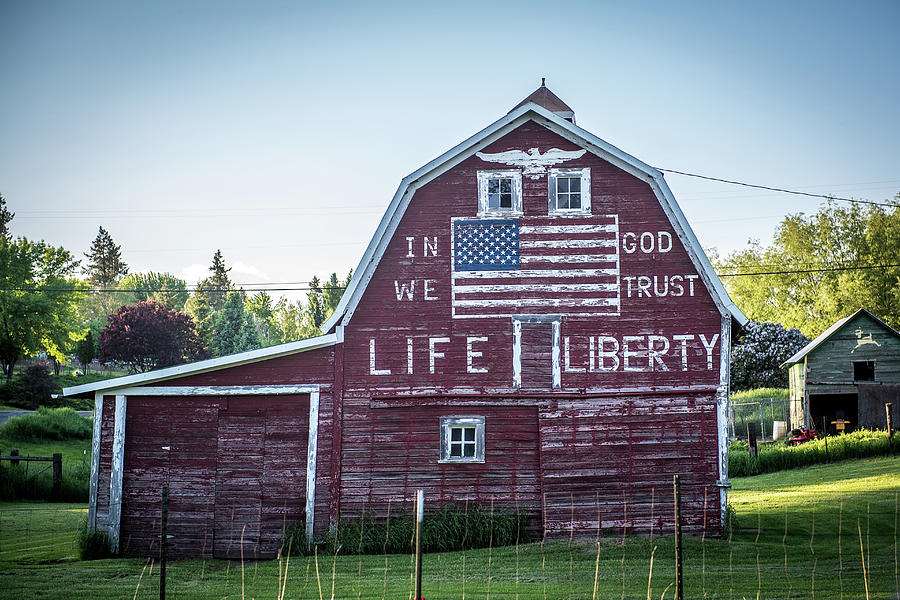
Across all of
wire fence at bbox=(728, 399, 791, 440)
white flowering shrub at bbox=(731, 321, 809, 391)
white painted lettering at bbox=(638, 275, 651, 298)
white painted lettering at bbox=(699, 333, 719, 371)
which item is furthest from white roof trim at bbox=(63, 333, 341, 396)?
white flowering shrub at bbox=(731, 321, 809, 391)

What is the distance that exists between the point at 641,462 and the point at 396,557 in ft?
16.1

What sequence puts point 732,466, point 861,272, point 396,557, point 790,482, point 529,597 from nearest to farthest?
point 529,597 → point 396,557 → point 790,482 → point 732,466 → point 861,272

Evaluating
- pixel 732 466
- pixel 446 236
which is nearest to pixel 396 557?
pixel 446 236

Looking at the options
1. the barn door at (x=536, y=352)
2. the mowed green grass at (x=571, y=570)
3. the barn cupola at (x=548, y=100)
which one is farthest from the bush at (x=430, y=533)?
the barn cupola at (x=548, y=100)

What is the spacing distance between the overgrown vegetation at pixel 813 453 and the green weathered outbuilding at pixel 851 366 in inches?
237

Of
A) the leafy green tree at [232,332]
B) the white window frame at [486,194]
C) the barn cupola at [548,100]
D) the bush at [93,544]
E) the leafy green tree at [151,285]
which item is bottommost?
the bush at [93,544]

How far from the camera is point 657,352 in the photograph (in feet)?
53.3

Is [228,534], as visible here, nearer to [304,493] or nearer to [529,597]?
[304,493]

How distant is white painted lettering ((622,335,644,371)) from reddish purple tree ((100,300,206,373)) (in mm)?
52780

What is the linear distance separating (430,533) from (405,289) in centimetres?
462

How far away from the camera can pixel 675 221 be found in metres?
16.3

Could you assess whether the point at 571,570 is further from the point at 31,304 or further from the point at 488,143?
the point at 31,304

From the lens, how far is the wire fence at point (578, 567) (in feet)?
37.3

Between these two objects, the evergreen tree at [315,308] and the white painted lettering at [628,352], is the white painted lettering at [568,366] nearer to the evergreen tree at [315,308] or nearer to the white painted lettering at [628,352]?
the white painted lettering at [628,352]
